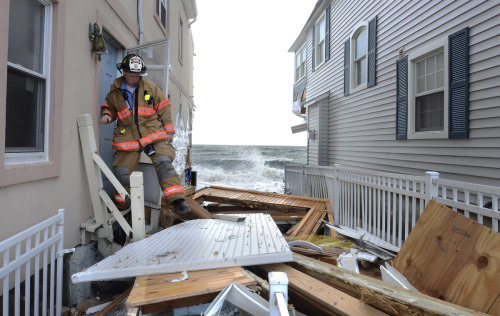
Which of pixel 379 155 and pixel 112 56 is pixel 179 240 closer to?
pixel 112 56

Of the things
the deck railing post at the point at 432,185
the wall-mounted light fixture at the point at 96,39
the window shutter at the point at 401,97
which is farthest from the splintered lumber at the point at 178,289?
the window shutter at the point at 401,97

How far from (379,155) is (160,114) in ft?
18.9

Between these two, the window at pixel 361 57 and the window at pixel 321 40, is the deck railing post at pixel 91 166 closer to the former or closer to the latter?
the window at pixel 361 57

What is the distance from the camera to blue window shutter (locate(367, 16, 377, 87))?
25.7ft

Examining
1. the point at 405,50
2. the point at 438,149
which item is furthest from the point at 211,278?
the point at 405,50

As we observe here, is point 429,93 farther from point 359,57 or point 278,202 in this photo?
point 278,202

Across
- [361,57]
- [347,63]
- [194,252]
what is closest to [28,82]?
[194,252]

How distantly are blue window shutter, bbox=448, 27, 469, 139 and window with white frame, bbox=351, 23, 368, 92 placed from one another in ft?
10.7

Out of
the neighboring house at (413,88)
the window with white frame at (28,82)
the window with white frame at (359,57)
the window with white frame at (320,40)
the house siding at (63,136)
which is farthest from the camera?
the window with white frame at (320,40)

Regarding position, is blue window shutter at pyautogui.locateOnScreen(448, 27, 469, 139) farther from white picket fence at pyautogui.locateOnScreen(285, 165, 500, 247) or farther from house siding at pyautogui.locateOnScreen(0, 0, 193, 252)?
house siding at pyautogui.locateOnScreen(0, 0, 193, 252)

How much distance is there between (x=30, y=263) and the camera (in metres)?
2.27

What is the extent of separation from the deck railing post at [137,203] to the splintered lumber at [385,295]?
1682 millimetres

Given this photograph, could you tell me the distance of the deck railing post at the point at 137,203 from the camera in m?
2.84

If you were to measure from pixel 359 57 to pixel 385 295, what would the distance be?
8217 mm
